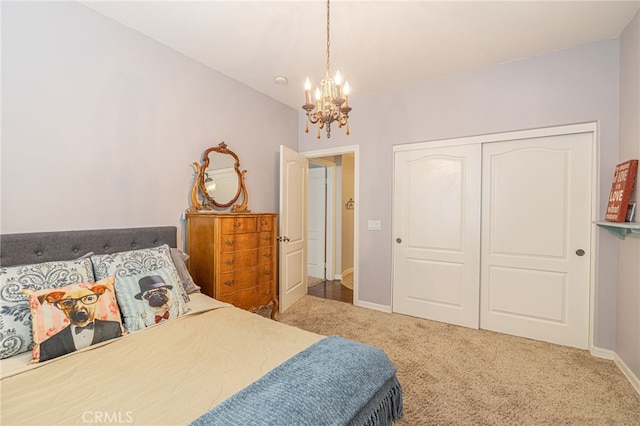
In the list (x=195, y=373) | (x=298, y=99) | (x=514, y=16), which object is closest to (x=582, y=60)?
(x=514, y=16)

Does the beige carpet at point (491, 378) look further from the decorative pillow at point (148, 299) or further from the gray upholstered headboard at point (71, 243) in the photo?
the gray upholstered headboard at point (71, 243)

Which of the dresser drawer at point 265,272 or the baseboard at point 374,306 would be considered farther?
the baseboard at point 374,306

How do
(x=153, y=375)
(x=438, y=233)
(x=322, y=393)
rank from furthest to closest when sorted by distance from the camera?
(x=438, y=233), (x=153, y=375), (x=322, y=393)

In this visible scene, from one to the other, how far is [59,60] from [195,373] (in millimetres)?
2224

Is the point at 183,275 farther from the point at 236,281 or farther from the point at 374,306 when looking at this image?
the point at 374,306

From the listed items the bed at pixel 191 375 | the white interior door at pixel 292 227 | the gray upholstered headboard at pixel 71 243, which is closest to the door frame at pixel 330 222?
the white interior door at pixel 292 227

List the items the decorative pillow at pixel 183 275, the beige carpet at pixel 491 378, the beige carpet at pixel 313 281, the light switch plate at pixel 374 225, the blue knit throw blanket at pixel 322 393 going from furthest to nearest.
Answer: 1. the beige carpet at pixel 313 281
2. the light switch plate at pixel 374 225
3. the decorative pillow at pixel 183 275
4. the beige carpet at pixel 491 378
5. the blue knit throw blanket at pixel 322 393

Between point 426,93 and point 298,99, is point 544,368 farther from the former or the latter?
point 298,99

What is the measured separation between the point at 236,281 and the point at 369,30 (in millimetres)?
2430

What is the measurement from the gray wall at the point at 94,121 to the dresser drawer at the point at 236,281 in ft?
2.42

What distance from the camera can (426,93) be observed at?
10.4 feet

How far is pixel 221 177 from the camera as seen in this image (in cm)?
294

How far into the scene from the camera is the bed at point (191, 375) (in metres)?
0.94

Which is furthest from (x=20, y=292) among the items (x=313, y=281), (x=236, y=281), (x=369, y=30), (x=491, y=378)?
(x=313, y=281)
